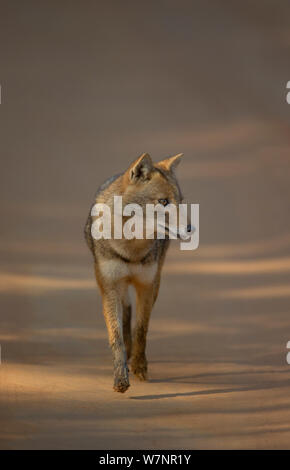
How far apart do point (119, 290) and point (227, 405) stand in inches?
32.2

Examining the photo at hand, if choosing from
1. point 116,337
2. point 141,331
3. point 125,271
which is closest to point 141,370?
point 141,331

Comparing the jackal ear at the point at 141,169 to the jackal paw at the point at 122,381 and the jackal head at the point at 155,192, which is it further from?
the jackal paw at the point at 122,381

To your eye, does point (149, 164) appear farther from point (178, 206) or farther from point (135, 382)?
point (135, 382)

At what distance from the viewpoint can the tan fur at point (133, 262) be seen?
15.6 feet

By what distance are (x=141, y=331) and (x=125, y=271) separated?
1.30ft

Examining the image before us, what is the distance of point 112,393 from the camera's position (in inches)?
191

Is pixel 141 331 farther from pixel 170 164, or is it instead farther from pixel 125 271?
pixel 170 164

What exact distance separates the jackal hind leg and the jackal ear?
2.09 feet

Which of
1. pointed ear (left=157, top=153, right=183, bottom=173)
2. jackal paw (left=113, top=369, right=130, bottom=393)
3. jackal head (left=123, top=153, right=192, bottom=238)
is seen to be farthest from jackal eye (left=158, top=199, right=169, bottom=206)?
jackal paw (left=113, top=369, right=130, bottom=393)

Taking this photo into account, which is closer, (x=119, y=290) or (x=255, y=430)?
(x=255, y=430)

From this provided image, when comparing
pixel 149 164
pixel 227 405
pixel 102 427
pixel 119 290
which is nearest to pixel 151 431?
pixel 102 427

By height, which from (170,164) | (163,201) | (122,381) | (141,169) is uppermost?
(170,164)

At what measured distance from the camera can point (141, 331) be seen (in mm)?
5117

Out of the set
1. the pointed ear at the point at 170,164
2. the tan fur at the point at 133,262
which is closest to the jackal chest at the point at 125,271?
the tan fur at the point at 133,262
